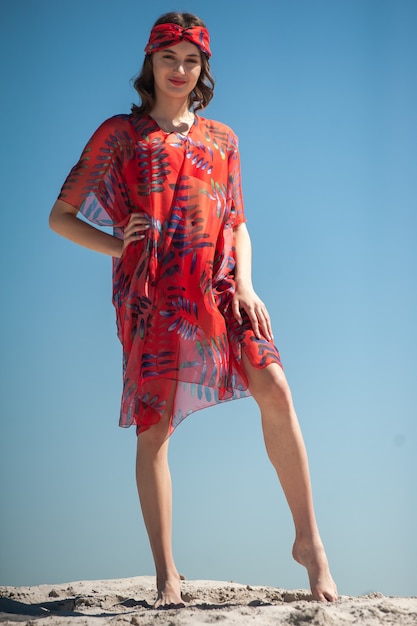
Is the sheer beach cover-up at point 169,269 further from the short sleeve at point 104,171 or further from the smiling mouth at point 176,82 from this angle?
the smiling mouth at point 176,82

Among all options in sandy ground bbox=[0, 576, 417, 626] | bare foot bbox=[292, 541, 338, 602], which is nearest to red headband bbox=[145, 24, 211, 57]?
bare foot bbox=[292, 541, 338, 602]

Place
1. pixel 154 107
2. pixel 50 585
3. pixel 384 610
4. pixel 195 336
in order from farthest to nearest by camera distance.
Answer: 1. pixel 50 585
2. pixel 154 107
3. pixel 195 336
4. pixel 384 610

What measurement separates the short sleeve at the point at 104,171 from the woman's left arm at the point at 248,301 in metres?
0.51

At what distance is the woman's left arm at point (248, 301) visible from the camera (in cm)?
329

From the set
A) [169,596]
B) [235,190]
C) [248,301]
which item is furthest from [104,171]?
[169,596]

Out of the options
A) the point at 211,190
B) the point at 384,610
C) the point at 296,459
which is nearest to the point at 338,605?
the point at 384,610

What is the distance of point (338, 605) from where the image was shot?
282cm

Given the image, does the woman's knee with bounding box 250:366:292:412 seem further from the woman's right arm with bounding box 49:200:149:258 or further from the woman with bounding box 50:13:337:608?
the woman's right arm with bounding box 49:200:149:258

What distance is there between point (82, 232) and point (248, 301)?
0.71m

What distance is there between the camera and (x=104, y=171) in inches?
135

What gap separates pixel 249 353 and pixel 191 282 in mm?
360

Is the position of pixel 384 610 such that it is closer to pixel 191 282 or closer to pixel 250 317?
pixel 250 317

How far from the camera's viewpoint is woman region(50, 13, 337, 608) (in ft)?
10.4

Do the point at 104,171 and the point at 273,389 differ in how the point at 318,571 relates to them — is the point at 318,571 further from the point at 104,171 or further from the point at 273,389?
the point at 104,171
